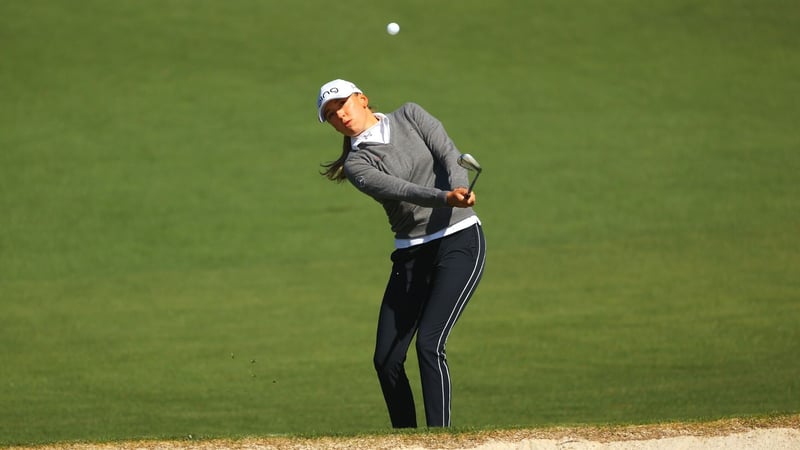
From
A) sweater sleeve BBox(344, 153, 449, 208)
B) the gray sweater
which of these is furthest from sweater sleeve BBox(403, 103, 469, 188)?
sweater sleeve BBox(344, 153, 449, 208)

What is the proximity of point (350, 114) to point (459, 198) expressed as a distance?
2.90ft

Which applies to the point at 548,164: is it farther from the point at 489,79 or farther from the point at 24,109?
the point at 24,109

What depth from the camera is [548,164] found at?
17.0 m

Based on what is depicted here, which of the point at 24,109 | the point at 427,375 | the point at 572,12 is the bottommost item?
the point at 427,375

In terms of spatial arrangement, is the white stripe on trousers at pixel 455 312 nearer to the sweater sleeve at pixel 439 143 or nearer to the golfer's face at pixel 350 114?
the sweater sleeve at pixel 439 143

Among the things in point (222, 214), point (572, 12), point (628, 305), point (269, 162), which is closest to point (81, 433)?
point (628, 305)

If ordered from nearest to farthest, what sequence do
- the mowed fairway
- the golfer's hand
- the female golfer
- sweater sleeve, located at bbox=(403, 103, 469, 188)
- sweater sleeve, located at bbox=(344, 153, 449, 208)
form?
the golfer's hand
sweater sleeve, located at bbox=(344, 153, 449, 208)
sweater sleeve, located at bbox=(403, 103, 469, 188)
the female golfer
the mowed fairway

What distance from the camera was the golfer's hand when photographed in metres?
5.74

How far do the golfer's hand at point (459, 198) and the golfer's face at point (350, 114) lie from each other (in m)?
0.80

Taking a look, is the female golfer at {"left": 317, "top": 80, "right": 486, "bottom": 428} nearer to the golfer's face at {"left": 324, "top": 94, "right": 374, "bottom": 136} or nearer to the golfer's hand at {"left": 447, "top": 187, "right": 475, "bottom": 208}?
the golfer's face at {"left": 324, "top": 94, "right": 374, "bottom": 136}

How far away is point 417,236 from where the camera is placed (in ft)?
20.8

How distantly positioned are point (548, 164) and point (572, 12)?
6007mm

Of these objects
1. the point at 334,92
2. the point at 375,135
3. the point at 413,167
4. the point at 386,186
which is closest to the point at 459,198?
the point at 386,186

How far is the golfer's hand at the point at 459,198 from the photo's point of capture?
5.74m
